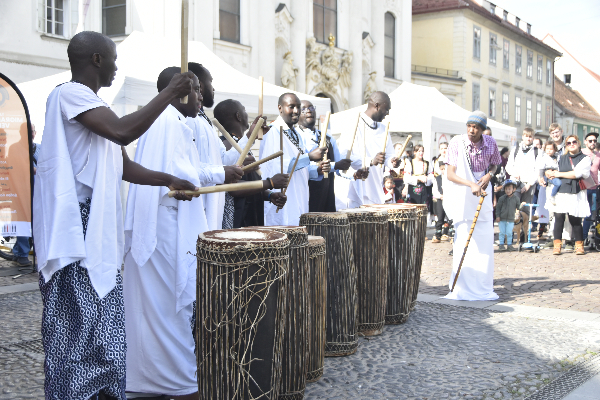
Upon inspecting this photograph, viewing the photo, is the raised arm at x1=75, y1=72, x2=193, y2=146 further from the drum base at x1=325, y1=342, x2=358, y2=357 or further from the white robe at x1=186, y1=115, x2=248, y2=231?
the drum base at x1=325, y1=342, x2=358, y2=357

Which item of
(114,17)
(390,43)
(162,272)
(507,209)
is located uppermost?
(390,43)

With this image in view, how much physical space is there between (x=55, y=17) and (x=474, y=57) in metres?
23.7

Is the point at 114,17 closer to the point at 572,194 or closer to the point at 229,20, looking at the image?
the point at 229,20

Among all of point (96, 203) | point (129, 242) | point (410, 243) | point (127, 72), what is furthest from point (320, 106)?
point (96, 203)

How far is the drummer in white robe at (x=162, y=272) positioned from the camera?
11.4 ft

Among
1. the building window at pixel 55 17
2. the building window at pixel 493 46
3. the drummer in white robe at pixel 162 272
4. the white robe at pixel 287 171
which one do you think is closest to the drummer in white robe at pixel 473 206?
the white robe at pixel 287 171

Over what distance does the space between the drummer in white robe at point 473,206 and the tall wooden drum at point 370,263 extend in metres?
1.84

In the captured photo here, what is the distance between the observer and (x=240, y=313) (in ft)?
10.1

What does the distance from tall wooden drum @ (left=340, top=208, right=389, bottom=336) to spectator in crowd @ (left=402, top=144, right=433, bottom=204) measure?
709 cm

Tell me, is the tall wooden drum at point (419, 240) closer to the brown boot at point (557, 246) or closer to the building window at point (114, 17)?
the brown boot at point (557, 246)

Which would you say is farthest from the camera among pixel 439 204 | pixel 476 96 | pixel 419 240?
pixel 476 96

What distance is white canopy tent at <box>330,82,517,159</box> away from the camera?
44.5 ft

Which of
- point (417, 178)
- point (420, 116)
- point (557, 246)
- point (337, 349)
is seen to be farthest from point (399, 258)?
point (420, 116)

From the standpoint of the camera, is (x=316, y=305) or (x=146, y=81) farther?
→ (x=146, y=81)
